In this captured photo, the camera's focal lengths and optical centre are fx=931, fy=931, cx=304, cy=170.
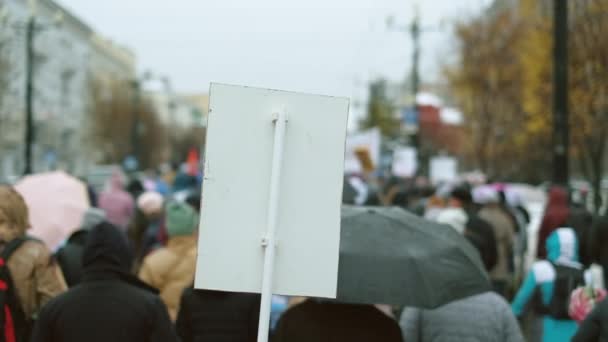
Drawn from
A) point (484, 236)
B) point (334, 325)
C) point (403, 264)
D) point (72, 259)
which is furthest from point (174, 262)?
point (484, 236)

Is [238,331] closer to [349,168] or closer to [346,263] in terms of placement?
[346,263]

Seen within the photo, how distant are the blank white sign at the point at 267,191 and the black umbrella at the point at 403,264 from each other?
3.43ft

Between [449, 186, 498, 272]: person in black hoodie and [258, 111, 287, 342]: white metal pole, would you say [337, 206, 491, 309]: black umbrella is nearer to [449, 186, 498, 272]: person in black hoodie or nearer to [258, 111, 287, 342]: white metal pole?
[258, 111, 287, 342]: white metal pole

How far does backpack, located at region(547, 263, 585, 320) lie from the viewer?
21.7ft

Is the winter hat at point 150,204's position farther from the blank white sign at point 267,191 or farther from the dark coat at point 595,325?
the blank white sign at point 267,191

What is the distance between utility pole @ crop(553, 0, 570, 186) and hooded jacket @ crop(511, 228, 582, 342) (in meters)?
6.55

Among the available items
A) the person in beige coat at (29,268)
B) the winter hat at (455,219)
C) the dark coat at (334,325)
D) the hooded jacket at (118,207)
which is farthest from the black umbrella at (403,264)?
the hooded jacket at (118,207)

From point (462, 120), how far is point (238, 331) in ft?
129

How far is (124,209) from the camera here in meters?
10.1

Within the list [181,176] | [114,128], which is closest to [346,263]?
[181,176]

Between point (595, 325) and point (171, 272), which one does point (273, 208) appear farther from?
point (171, 272)

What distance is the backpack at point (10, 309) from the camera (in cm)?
468

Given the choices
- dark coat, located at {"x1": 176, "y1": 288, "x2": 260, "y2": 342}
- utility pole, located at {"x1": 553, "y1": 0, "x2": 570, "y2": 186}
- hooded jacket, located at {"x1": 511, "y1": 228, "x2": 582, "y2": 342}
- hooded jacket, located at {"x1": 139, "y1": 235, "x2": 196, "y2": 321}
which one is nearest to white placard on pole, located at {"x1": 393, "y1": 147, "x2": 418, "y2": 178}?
utility pole, located at {"x1": 553, "y1": 0, "x2": 570, "y2": 186}

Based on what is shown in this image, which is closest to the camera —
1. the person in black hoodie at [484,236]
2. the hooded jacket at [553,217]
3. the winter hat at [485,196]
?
the person in black hoodie at [484,236]
